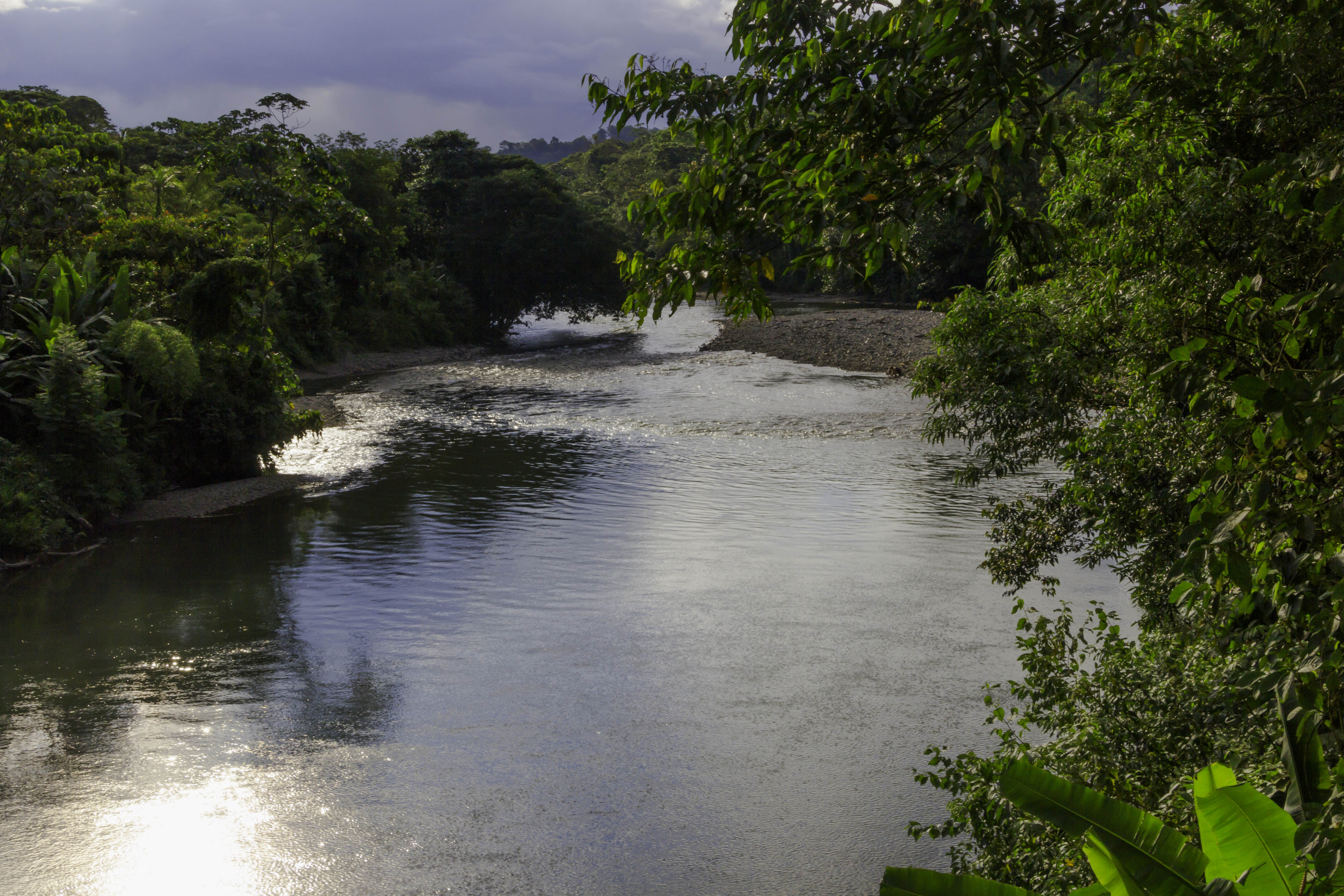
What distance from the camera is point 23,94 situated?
45.4 m

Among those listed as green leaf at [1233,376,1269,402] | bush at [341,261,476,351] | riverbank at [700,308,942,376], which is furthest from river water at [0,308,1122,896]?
bush at [341,261,476,351]

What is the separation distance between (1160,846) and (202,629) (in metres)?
10.1

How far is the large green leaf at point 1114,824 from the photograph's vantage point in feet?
6.15

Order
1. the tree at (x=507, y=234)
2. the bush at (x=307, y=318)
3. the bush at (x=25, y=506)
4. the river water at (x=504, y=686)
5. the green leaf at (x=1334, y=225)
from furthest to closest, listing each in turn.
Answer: the tree at (x=507, y=234) → the bush at (x=307, y=318) → the bush at (x=25, y=506) → the river water at (x=504, y=686) → the green leaf at (x=1334, y=225)

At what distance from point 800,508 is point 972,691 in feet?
23.1

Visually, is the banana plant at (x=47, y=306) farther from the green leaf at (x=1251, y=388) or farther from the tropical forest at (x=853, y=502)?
the green leaf at (x=1251, y=388)

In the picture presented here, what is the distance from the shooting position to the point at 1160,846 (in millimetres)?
1908

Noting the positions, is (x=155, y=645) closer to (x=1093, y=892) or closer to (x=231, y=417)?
(x=231, y=417)

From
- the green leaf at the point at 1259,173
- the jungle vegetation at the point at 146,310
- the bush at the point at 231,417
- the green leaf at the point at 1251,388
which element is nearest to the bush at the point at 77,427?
A: the jungle vegetation at the point at 146,310

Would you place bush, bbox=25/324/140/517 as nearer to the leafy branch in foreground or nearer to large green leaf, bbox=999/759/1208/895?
the leafy branch in foreground

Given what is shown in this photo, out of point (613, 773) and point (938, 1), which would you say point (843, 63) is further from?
point (613, 773)

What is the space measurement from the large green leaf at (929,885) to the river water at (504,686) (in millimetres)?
4251

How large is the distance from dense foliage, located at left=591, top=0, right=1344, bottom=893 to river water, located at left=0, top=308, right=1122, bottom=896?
164 centimetres

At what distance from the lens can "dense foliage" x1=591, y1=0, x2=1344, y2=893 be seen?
262cm
